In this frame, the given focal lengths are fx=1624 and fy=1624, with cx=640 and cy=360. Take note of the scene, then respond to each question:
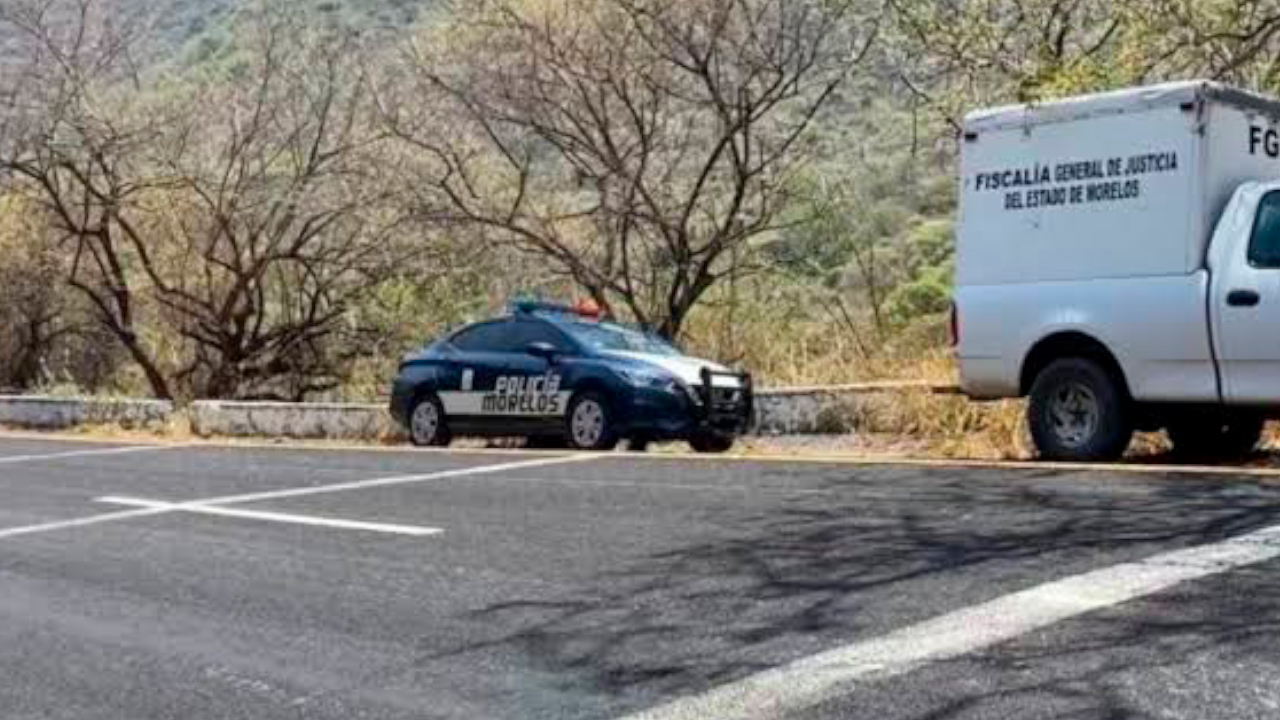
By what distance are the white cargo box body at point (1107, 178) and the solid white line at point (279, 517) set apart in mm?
4980

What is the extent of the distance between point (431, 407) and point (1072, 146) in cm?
818

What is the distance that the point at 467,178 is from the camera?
24500mm

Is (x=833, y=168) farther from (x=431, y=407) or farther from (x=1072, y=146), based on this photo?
(x=1072, y=146)

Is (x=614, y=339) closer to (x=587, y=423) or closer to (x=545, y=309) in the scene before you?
(x=545, y=309)

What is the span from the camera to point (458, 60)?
23.8 metres

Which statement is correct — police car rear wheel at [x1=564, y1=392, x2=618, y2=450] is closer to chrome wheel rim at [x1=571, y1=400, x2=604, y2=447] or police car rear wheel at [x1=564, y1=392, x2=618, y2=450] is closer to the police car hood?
chrome wheel rim at [x1=571, y1=400, x2=604, y2=447]

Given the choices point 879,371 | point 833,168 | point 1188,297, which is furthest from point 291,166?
point 1188,297

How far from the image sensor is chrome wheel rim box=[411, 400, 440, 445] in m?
17.6

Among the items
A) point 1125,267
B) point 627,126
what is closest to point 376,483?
point 1125,267

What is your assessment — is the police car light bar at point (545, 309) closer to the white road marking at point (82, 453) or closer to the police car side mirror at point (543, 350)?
the police car side mirror at point (543, 350)

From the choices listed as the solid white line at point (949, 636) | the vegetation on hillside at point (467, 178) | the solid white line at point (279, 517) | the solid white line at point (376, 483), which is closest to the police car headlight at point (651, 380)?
the solid white line at point (376, 483)

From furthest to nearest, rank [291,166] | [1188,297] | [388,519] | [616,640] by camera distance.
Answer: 1. [291,166]
2. [1188,297]
3. [388,519]
4. [616,640]

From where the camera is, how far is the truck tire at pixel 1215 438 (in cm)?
1217

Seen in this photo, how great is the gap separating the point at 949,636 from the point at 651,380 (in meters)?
9.66
